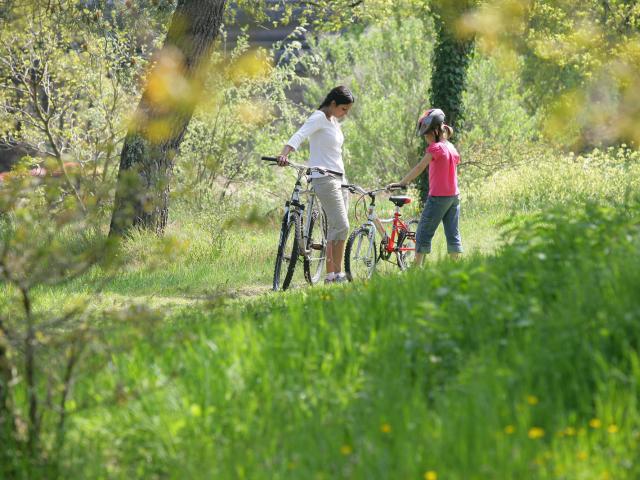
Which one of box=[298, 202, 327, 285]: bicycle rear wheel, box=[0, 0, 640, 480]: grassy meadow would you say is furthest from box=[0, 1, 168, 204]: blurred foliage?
box=[0, 0, 640, 480]: grassy meadow

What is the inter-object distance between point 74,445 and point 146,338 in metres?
0.66

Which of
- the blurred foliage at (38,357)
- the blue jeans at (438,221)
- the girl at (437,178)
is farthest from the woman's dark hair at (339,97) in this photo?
the blurred foliage at (38,357)

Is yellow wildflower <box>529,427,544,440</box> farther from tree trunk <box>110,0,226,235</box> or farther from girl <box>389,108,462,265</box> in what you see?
tree trunk <box>110,0,226,235</box>

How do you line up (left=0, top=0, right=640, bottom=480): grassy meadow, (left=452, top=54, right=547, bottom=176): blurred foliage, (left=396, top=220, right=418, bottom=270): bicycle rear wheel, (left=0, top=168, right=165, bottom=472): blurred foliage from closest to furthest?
(left=0, top=0, right=640, bottom=480): grassy meadow → (left=0, top=168, right=165, bottom=472): blurred foliage → (left=396, top=220, right=418, bottom=270): bicycle rear wheel → (left=452, top=54, right=547, bottom=176): blurred foliage

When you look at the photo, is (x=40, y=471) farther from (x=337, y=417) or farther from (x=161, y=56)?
(x=161, y=56)

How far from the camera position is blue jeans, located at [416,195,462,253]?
9344 millimetres

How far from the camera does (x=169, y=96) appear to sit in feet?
46.1

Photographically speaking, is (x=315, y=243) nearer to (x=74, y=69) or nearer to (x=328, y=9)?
(x=328, y=9)

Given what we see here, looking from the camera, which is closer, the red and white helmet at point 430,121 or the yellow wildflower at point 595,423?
the yellow wildflower at point 595,423

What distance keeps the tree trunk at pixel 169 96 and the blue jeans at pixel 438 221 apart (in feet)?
16.3

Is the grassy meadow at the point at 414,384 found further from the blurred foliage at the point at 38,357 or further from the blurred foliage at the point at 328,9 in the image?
the blurred foliage at the point at 328,9

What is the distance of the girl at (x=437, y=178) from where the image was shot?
30.3ft

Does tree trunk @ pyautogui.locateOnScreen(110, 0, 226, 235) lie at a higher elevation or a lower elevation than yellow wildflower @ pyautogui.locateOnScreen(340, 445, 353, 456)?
higher

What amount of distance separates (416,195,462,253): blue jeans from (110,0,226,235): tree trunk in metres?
4.97
